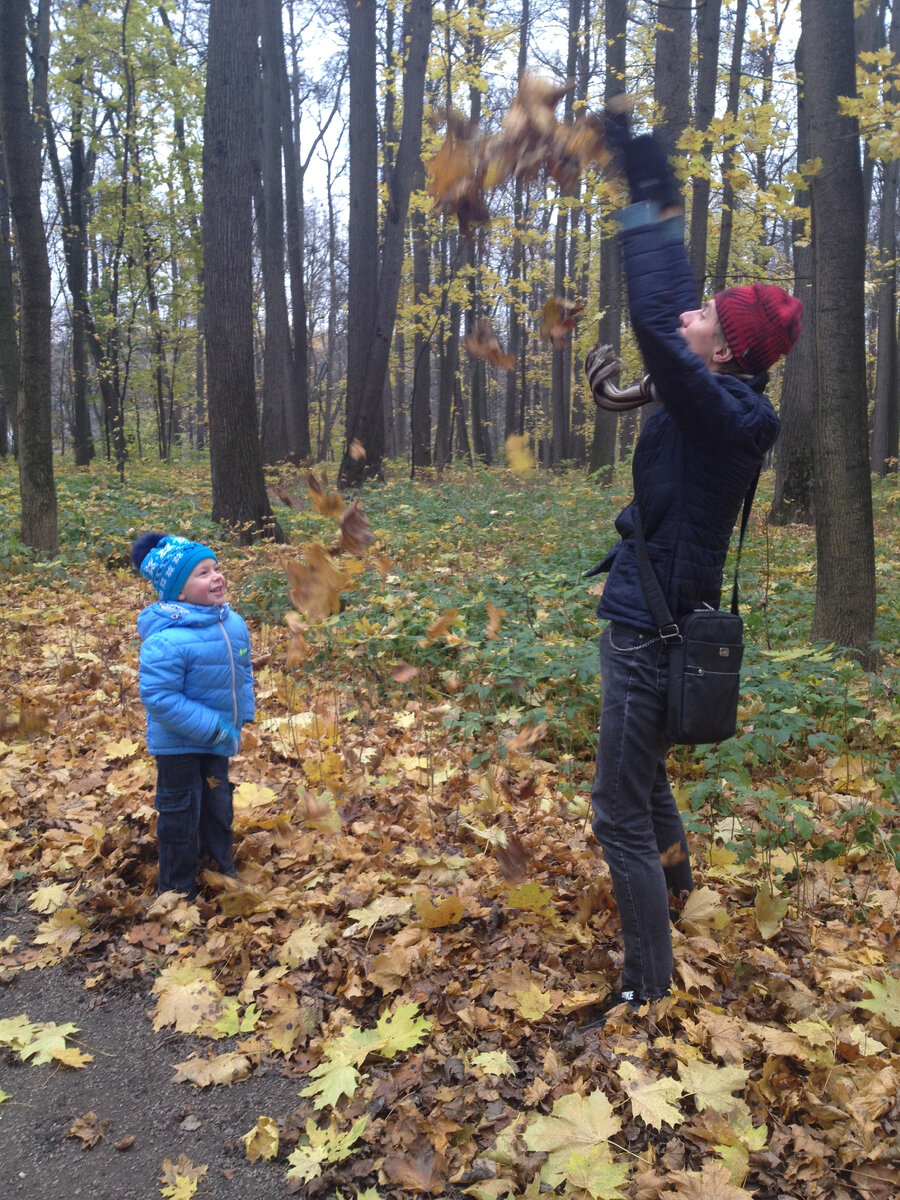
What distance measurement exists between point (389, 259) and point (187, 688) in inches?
487

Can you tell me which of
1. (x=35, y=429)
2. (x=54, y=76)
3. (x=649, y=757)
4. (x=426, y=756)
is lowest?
(x=426, y=756)

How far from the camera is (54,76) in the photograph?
17.9 m

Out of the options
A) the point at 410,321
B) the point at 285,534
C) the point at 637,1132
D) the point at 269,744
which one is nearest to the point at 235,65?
the point at 285,534

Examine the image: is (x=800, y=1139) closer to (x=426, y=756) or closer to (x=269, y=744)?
(x=426, y=756)

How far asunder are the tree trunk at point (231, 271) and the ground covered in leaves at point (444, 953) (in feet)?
15.8

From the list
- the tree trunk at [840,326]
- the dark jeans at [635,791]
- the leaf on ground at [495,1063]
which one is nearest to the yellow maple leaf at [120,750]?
the leaf on ground at [495,1063]

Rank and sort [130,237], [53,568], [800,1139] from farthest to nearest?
[130,237] < [53,568] < [800,1139]

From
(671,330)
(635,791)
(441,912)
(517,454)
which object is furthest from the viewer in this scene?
(517,454)

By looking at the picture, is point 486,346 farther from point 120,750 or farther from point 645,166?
point 120,750

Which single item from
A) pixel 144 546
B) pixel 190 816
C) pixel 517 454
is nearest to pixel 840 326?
pixel 517 454

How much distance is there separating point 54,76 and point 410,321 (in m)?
9.72

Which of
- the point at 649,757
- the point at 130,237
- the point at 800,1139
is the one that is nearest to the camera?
the point at 800,1139

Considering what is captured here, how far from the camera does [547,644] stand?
543 cm

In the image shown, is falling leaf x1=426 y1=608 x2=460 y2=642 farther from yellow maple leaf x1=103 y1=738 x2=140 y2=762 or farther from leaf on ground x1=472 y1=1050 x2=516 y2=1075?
leaf on ground x1=472 y1=1050 x2=516 y2=1075
